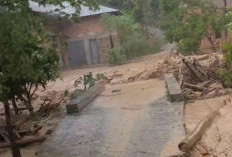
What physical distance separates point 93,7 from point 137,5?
30791mm

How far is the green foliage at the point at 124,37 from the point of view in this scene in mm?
27641

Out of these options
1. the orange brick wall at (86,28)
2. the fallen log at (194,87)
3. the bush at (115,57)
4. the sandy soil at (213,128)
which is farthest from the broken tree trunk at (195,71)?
the orange brick wall at (86,28)

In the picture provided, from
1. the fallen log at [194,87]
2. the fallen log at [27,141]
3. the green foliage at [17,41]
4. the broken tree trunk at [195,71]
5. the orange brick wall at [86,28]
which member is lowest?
the fallen log at [27,141]

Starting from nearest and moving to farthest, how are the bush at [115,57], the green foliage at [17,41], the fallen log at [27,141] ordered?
1. the green foliage at [17,41]
2. the fallen log at [27,141]
3. the bush at [115,57]

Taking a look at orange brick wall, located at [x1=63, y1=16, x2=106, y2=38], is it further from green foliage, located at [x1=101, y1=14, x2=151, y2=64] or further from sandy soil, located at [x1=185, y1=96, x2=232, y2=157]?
sandy soil, located at [x1=185, y1=96, x2=232, y2=157]

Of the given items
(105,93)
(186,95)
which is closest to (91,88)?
(105,93)

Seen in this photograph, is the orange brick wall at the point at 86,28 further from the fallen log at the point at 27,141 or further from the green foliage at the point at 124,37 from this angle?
the fallen log at the point at 27,141

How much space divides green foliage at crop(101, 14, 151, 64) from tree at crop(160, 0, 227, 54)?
4832 millimetres

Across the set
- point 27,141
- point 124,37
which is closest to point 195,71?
point 27,141

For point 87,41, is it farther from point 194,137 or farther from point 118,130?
point 194,137

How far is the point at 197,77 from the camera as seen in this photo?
13.6m

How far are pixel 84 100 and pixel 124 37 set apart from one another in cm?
1888

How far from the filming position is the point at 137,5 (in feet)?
120

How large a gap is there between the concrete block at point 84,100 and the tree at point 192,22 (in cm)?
964
